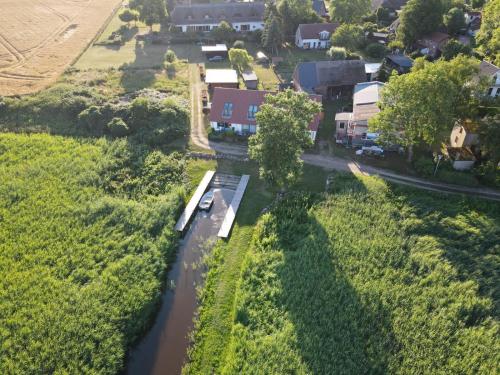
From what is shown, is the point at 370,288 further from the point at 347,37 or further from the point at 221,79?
the point at 347,37

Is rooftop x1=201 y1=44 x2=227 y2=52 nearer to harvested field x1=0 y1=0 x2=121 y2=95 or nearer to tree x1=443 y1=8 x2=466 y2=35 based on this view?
harvested field x1=0 y1=0 x2=121 y2=95

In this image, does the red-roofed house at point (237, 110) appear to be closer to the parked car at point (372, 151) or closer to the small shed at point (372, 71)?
the parked car at point (372, 151)

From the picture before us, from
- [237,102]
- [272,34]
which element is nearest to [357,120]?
[237,102]

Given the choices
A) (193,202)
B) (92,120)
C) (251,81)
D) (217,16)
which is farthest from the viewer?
(217,16)

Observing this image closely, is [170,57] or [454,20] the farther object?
[170,57]

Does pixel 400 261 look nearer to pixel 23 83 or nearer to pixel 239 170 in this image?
pixel 239 170

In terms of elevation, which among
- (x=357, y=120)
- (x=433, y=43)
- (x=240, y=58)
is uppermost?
(x=433, y=43)

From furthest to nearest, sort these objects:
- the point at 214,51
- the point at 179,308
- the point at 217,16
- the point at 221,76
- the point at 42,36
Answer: the point at 217,16
the point at 42,36
the point at 214,51
the point at 221,76
the point at 179,308
